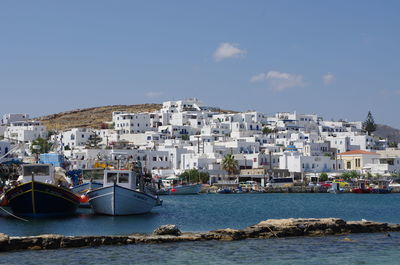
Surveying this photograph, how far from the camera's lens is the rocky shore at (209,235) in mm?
24234

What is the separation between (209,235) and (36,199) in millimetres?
17103

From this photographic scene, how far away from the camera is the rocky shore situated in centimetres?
2423

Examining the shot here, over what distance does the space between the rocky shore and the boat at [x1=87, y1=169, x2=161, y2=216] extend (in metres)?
15.0

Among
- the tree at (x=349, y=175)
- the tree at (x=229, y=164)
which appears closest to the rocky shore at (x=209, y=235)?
the tree at (x=229, y=164)

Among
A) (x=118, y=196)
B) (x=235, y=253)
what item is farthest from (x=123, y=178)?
(x=235, y=253)

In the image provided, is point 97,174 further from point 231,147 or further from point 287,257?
point 287,257

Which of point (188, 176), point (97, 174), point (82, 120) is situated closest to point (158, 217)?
point (97, 174)

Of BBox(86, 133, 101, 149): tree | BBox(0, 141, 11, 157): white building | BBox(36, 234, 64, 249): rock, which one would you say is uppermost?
BBox(86, 133, 101, 149): tree

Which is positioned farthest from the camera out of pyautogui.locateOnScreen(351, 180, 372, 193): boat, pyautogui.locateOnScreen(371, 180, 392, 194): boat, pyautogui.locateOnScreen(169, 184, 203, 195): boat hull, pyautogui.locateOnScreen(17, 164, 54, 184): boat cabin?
pyautogui.locateOnScreen(371, 180, 392, 194): boat

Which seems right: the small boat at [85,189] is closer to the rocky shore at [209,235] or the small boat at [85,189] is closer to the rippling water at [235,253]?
the rocky shore at [209,235]

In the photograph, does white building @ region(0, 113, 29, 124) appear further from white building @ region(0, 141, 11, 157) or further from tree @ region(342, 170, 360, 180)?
tree @ region(342, 170, 360, 180)

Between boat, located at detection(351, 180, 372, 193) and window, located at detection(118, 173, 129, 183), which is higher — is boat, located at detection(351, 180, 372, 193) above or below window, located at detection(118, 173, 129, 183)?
below

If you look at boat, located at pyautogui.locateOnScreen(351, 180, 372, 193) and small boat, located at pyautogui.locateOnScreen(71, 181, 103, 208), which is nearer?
small boat, located at pyautogui.locateOnScreen(71, 181, 103, 208)

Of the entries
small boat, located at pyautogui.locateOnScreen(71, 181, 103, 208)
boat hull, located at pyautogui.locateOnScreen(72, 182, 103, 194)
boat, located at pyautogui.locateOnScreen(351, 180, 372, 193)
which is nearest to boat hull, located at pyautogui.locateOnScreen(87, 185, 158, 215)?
small boat, located at pyautogui.locateOnScreen(71, 181, 103, 208)
